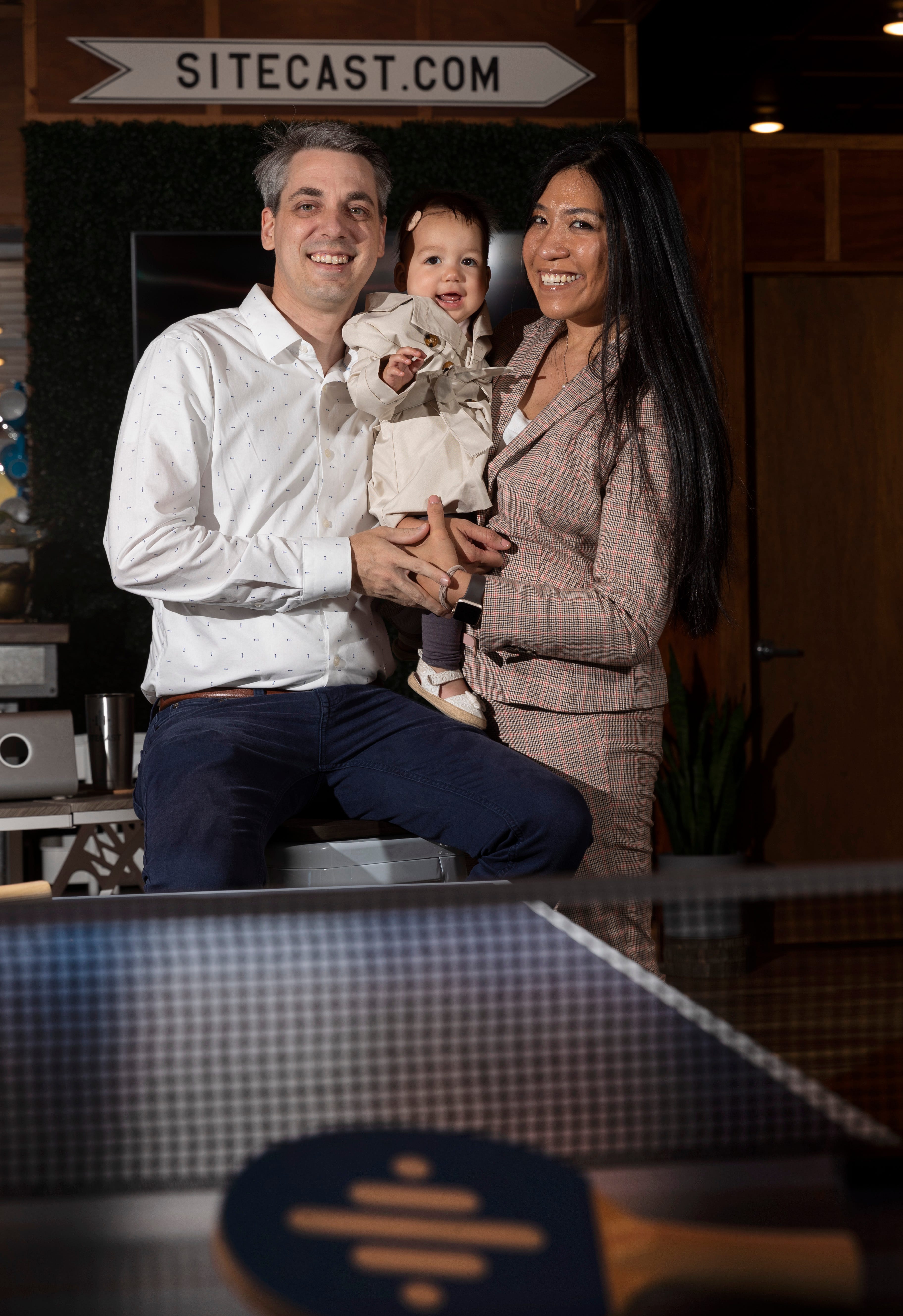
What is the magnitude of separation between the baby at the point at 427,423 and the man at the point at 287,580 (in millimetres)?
79

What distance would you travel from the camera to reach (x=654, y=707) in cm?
201

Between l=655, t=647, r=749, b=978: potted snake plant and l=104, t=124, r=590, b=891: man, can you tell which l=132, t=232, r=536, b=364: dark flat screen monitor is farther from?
l=104, t=124, r=590, b=891: man

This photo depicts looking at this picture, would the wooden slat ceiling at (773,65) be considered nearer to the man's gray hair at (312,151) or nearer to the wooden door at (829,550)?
the wooden door at (829,550)

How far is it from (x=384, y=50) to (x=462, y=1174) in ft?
14.4

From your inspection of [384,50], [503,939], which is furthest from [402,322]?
[384,50]

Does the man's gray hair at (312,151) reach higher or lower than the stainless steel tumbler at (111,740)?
higher

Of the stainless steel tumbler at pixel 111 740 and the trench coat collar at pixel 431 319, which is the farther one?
the stainless steel tumbler at pixel 111 740

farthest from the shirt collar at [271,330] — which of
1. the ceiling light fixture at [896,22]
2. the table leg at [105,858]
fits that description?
the ceiling light fixture at [896,22]

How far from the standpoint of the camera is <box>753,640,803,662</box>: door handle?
4559 millimetres

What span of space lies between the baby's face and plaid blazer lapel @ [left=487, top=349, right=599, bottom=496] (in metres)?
0.33

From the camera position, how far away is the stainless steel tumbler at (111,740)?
10.4 feet

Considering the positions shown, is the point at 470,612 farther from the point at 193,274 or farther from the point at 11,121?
the point at 11,121

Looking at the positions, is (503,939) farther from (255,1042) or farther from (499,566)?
(499,566)

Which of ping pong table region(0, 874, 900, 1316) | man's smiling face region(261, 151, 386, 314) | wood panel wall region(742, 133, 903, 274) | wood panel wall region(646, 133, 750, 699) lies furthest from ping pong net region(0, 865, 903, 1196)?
wood panel wall region(742, 133, 903, 274)
